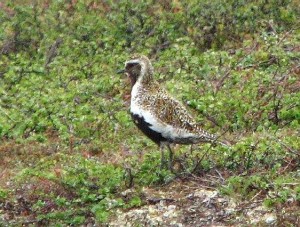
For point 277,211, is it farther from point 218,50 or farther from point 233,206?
point 218,50

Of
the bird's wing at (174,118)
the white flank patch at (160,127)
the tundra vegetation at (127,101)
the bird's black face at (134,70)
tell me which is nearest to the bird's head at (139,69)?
the bird's black face at (134,70)

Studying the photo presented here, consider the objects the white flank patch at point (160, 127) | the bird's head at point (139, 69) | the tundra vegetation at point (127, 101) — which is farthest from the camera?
the bird's head at point (139, 69)

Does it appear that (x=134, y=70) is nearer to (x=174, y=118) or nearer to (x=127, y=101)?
(x=174, y=118)

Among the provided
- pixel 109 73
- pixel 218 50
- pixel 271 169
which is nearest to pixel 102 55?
pixel 109 73

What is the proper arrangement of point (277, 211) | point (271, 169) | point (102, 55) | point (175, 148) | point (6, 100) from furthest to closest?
point (102, 55), point (6, 100), point (175, 148), point (271, 169), point (277, 211)

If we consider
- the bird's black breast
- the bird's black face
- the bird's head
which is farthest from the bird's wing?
the bird's black face

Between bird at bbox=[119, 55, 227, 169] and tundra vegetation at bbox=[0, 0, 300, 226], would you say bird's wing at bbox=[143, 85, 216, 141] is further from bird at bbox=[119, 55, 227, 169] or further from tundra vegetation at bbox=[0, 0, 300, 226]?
tundra vegetation at bbox=[0, 0, 300, 226]

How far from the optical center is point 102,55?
55.1ft

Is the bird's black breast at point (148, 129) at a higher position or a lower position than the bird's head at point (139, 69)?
lower

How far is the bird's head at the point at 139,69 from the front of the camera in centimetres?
1136

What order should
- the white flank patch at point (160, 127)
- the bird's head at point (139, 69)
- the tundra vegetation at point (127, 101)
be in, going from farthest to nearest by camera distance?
the bird's head at point (139, 69) < the white flank patch at point (160, 127) < the tundra vegetation at point (127, 101)

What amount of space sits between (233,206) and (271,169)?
0.79 metres

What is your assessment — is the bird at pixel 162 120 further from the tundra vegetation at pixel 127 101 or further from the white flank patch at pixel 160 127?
the tundra vegetation at pixel 127 101

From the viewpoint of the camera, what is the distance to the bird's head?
11359 millimetres
